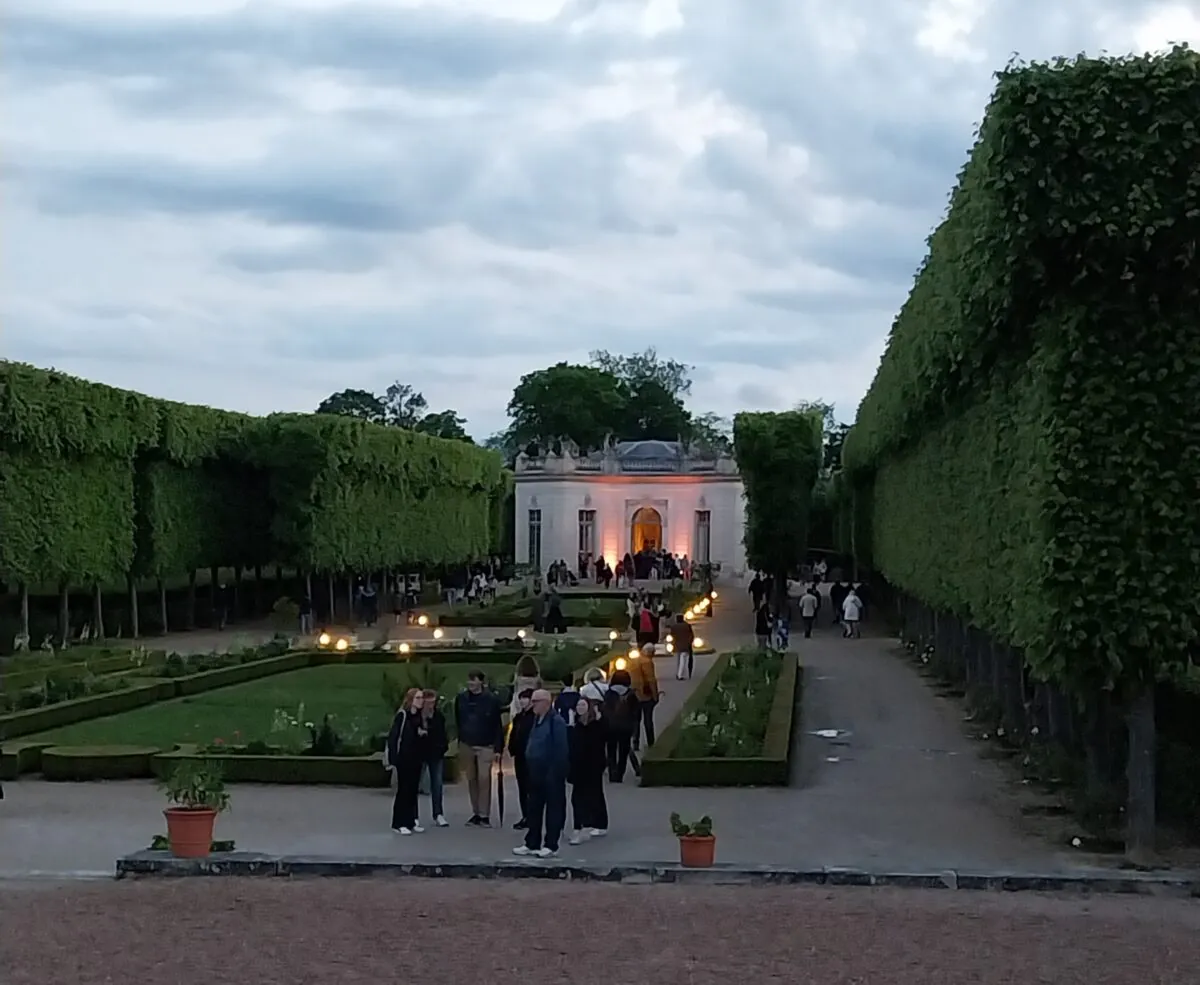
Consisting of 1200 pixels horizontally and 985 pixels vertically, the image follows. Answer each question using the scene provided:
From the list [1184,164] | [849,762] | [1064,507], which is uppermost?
[1184,164]

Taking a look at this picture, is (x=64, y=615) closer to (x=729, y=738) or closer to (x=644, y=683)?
(x=644, y=683)

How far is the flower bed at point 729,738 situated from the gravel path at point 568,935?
557 centimetres

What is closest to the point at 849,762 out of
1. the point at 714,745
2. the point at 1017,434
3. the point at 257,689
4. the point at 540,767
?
the point at 714,745

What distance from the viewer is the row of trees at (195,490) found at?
116 ft

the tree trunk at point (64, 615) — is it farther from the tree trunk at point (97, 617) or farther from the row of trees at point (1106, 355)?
the row of trees at point (1106, 355)

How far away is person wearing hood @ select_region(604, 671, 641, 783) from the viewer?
1647 centimetres

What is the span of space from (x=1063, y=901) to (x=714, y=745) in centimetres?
679

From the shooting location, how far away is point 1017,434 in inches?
596

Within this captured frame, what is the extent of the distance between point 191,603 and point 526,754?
112 feet

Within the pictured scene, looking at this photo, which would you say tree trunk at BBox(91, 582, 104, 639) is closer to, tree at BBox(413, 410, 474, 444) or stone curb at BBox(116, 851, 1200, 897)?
stone curb at BBox(116, 851, 1200, 897)

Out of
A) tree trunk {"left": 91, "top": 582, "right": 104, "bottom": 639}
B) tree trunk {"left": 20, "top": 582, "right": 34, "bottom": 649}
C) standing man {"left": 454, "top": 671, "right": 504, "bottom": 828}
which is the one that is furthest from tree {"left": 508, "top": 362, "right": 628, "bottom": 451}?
standing man {"left": 454, "top": 671, "right": 504, "bottom": 828}

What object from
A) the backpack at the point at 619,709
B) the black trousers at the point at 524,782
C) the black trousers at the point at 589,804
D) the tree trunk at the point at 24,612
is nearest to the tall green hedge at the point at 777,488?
the tree trunk at the point at 24,612

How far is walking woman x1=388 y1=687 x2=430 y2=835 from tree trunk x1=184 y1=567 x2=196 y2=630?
31540 mm

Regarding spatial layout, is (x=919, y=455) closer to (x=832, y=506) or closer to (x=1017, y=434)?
(x=1017, y=434)
